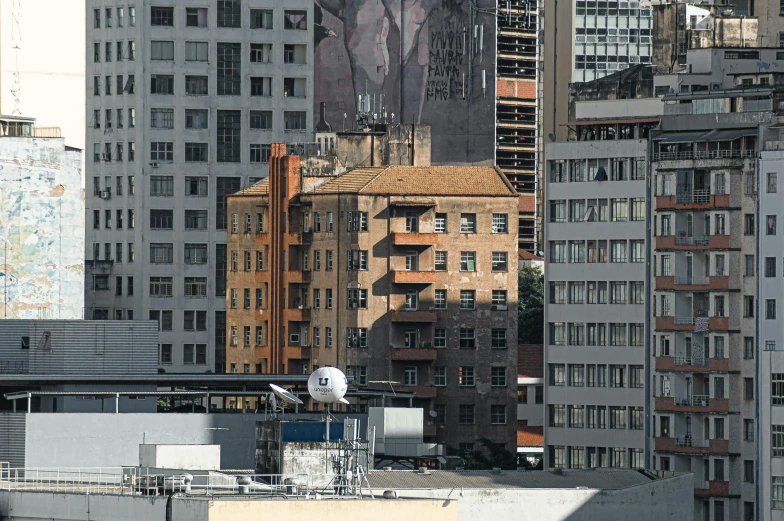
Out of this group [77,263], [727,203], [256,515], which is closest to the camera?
[256,515]

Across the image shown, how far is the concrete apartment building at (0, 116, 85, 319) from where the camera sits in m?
151

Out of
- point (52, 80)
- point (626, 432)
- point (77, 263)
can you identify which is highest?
point (52, 80)

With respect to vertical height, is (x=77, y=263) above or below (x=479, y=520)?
above

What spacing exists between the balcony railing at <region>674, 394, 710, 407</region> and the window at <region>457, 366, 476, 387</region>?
87.9ft

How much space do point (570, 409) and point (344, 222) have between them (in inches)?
1026

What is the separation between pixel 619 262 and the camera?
175 metres

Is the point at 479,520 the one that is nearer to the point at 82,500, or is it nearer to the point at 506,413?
the point at 82,500

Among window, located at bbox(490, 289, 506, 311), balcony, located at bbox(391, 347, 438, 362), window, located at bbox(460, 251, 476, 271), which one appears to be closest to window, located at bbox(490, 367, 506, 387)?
window, located at bbox(490, 289, 506, 311)

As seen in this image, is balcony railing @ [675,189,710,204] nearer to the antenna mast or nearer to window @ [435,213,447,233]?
window @ [435,213,447,233]

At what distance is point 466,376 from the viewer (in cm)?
18975

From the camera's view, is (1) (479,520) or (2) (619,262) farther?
(2) (619,262)

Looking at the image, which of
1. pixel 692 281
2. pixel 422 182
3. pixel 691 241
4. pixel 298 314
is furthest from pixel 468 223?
pixel 692 281

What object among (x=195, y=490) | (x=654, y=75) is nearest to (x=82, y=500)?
(x=195, y=490)

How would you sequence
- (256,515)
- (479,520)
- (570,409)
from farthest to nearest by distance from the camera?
(570,409) < (479,520) < (256,515)
